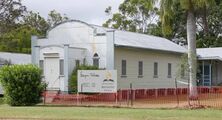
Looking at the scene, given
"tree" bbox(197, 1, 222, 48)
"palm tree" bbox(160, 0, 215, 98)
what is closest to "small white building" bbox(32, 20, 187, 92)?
"palm tree" bbox(160, 0, 215, 98)

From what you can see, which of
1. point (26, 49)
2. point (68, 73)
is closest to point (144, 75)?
point (68, 73)

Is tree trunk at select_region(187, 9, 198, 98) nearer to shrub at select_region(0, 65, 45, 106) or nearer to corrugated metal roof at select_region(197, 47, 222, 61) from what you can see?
shrub at select_region(0, 65, 45, 106)

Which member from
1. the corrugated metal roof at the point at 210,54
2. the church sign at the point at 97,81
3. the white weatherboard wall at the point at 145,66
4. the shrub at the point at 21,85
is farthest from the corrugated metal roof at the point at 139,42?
the shrub at the point at 21,85

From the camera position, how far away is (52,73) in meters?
36.6

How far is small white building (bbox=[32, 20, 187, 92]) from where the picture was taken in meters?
35.9

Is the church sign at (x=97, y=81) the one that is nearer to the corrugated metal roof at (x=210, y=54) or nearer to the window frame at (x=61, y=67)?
the window frame at (x=61, y=67)

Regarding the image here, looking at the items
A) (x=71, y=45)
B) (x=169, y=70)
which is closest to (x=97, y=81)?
(x=71, y=45)

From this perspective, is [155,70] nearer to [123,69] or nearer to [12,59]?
[123,69]

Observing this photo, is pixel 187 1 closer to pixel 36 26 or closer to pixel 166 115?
pixel 166 115

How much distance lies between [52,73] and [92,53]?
3.27m

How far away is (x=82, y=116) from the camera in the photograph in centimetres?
2144

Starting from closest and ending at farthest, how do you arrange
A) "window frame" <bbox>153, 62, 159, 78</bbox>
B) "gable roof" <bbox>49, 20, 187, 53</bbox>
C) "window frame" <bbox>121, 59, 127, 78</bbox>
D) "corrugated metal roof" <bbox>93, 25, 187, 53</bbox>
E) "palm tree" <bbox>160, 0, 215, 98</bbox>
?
"palm tree" <bbox>160, 0, 215, 98</bbox>
"gable roof" <bbox>49, 20, 187, 53</bbox>
"corrugated metal roof" <bbox>93, 25, 187, 53</bbox>
"window frame" <bbox>121, 59, 127, 78</bbox>
"window frame" <bbox>153, 62, 159, 78</bbox>

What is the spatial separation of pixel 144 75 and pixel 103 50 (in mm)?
5514

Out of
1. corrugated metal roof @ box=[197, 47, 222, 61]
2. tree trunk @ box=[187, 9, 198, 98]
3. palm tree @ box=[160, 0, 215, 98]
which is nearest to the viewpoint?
palm tree @ box=[160, 0, 215, 98]
